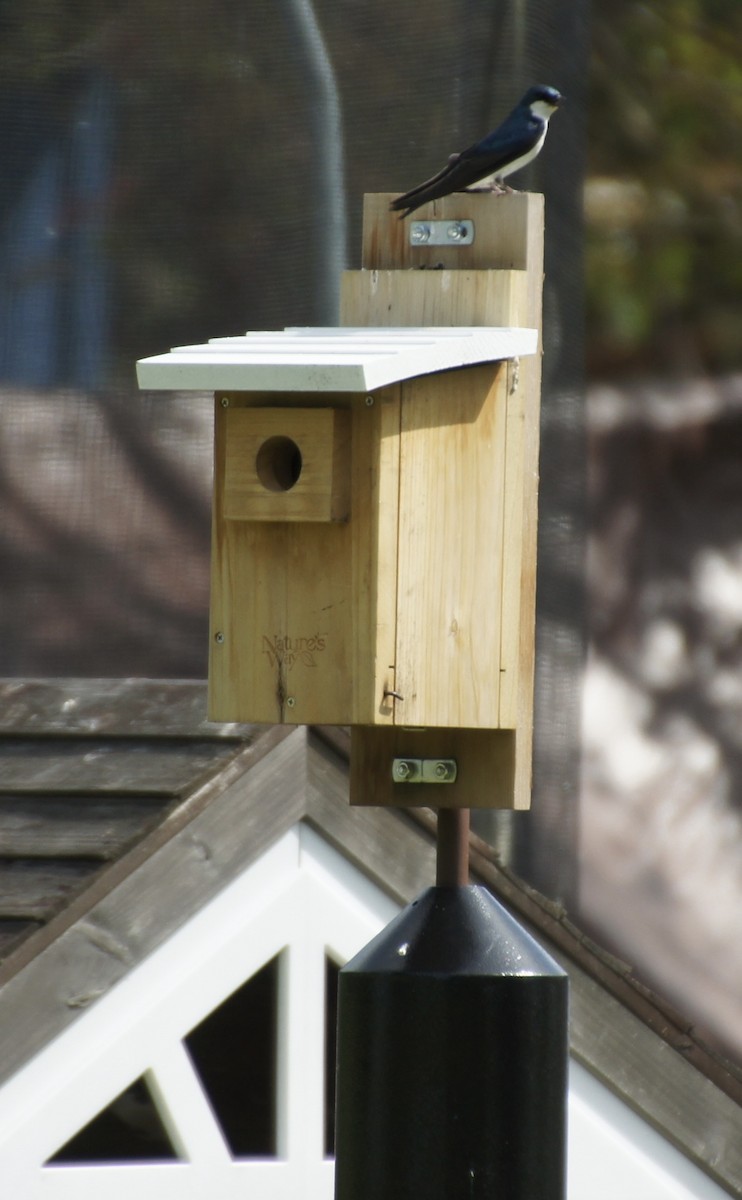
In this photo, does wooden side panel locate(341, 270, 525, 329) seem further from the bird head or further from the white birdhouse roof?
the bird head

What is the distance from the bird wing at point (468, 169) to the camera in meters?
2.36

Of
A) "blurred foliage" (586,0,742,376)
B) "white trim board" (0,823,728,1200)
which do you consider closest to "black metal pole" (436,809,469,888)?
"white trim board" (0,823,728,1200)

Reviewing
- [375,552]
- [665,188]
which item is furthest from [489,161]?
[665,188]

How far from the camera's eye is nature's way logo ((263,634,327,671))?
2199 millimetres

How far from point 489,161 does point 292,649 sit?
708 millimetres

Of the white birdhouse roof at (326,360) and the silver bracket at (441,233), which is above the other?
the silver bracket at (441,233)

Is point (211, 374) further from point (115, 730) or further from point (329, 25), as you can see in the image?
point (329, 25)

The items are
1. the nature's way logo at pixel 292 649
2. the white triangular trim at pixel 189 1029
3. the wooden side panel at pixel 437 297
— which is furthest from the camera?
the white triangular trim at pixel 189 1029

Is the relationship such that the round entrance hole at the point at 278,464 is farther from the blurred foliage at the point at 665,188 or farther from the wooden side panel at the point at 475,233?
the blurred foliage at the point at 665,188

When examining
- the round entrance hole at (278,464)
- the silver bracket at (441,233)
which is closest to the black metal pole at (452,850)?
the round entrance hole at (278,464)

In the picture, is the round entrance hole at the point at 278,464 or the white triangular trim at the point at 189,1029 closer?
the round entrance hole at the point at 278,464

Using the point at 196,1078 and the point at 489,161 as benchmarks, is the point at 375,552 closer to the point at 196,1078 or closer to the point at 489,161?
the point at 489,161

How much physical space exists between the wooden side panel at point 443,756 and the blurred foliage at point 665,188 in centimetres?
162

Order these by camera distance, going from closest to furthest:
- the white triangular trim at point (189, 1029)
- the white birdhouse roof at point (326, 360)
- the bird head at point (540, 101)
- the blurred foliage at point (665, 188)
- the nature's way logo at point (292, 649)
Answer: the white birdhouse roof at point (326, 360) < the nature's way logo at point (292, 649) < the bird head at point (540, 101) < the white triangular trim at point (189, 1029) < the blurred foliage at point (665, 188)
